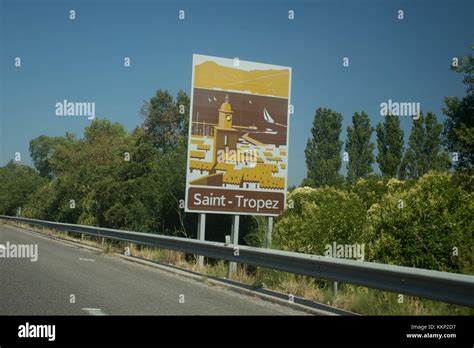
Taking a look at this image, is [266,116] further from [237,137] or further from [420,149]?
[420,149]

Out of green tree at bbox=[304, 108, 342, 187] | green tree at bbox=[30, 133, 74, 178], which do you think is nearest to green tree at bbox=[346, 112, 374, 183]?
green tree at bbox=[304, 108, 342, 187]

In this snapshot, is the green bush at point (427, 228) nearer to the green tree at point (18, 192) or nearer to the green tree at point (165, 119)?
the green tree at point (165, 119)

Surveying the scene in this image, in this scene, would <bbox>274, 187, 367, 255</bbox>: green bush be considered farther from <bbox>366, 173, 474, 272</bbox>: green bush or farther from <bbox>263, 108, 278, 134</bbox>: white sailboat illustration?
<bbox>263, 108, 278, 134</bbox>: white sailboat illustration

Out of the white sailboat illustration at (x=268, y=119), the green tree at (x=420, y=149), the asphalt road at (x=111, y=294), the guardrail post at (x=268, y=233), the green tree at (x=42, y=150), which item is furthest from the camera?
the green tree at (x=42, y=150)

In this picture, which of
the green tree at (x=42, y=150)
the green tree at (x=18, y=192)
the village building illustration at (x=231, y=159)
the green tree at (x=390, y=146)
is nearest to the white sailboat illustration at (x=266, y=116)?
the village building illustration at (x=231, y=159)

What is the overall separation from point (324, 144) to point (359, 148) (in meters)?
3.90

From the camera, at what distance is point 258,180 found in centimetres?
1628

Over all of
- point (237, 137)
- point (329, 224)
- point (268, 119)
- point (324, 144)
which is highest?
point (324, 144)

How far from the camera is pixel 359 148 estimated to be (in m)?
50.8

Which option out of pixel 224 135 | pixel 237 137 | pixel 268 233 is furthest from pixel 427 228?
pixel 224 135

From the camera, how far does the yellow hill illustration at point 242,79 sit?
15.6 m

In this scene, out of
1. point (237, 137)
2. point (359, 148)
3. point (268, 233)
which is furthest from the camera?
point (359, 148)

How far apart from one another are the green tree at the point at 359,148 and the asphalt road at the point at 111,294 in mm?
39083
